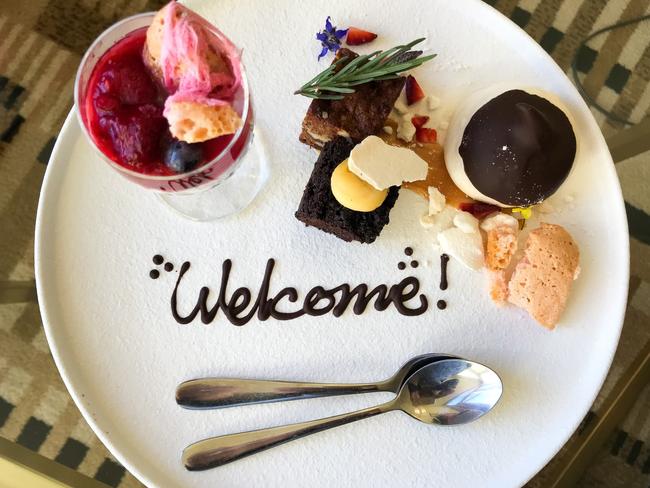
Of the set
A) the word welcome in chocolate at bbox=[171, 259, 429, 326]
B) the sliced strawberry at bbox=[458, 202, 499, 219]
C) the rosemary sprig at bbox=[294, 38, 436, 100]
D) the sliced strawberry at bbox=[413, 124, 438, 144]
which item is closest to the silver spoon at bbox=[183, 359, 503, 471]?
the word welcome in chocolate at bbox=[171, 259, 429, 326]

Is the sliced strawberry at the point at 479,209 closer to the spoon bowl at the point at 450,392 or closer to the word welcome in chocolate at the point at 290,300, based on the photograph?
the word welcome in chocolate at the point at 290,300

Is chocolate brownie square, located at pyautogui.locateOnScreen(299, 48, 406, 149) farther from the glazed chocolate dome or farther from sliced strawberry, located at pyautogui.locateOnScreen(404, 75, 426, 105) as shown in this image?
the glazed chocolate dome

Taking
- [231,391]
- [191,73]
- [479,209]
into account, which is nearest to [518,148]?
[479,209]

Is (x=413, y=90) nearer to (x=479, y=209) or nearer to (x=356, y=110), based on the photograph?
(x=356, y=110)

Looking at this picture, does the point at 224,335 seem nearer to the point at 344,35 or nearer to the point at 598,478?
the point at 344,35

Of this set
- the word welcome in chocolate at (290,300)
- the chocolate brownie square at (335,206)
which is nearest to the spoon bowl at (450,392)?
the word welcome in chocolate at (290,300)

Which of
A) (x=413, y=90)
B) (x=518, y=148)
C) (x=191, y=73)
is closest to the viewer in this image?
(x=191, y=73)
